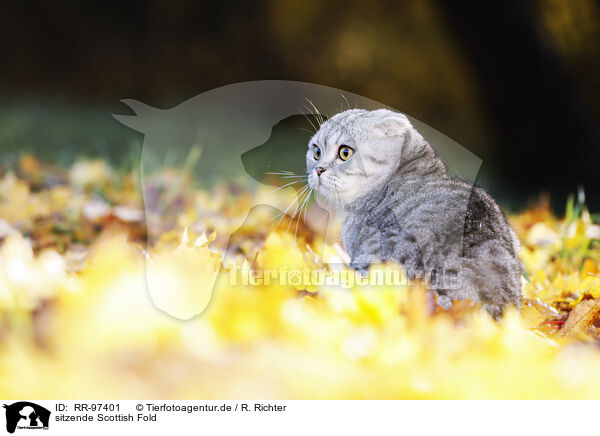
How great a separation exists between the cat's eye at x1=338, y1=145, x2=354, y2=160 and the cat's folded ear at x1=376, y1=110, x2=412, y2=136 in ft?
0.29

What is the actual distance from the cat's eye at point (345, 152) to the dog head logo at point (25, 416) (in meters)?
0.86

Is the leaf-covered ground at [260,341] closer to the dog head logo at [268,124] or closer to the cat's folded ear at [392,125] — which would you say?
the dog head logo at [268,124]

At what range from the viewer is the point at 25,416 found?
0.94m

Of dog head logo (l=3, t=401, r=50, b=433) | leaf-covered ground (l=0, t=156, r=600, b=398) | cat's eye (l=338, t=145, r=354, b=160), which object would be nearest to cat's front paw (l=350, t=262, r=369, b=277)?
leaf-covered ground (l=0, t=156, r=600, b=398)

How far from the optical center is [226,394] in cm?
89

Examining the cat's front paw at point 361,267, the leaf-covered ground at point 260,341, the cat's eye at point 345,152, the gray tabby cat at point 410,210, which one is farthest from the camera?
the cat's eye at point 345,152

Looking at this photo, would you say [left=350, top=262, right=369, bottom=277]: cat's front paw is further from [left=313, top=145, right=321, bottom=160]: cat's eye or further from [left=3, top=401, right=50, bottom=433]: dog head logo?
[left=3, top=401, right=50, bottom=433]: dog head logo

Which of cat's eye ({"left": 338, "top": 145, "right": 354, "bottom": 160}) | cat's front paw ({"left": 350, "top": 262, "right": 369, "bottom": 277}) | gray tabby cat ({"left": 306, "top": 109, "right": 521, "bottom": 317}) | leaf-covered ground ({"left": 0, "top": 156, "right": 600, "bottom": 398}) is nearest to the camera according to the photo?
leaf-covered ground ({"left": 0, "top": 156, "right": 600, "bottom": 398})

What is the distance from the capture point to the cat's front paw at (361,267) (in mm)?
1310

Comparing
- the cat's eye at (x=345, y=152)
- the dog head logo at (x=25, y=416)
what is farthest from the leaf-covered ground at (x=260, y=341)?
the cat's eye at (x=345, y=152)

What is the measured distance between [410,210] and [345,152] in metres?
0.23

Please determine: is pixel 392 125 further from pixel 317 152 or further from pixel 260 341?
pixel 260 341

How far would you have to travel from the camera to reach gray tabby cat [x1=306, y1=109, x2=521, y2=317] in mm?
1206

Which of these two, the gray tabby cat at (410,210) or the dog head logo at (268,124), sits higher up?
the dog head logo at (268,124)
